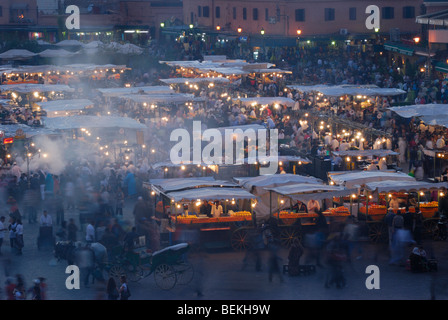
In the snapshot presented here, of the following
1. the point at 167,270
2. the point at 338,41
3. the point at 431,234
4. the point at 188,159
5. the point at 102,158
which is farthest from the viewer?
the point at 338,41

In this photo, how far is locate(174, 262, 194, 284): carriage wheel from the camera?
648 inches

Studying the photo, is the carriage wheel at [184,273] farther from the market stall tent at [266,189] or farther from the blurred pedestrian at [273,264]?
the market stall tent at [266,189]

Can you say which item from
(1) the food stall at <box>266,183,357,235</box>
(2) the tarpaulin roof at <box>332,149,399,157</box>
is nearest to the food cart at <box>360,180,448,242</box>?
(1) the food stall at <box>266,183,357,235</box>

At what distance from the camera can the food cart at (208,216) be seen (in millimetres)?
18906

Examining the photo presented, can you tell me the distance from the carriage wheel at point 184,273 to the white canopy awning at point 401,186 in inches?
206

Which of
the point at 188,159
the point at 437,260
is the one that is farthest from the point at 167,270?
the point at 188,159

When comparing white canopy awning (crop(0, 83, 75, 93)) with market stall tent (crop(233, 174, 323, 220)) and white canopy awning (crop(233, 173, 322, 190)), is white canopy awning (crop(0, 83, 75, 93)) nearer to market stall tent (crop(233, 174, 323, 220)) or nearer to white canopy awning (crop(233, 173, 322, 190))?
white canopy awning (crop(233, 173, 322, 190))

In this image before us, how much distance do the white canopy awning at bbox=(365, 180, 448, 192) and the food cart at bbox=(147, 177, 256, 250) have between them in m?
2.82

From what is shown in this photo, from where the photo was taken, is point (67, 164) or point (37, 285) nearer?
point (37, 285)

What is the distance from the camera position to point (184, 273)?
16.7m

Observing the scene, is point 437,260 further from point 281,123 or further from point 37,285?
point 281,123

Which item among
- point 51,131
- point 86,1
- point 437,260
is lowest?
point 437,260

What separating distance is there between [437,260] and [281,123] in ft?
51.6

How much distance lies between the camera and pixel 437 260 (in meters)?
17.9
